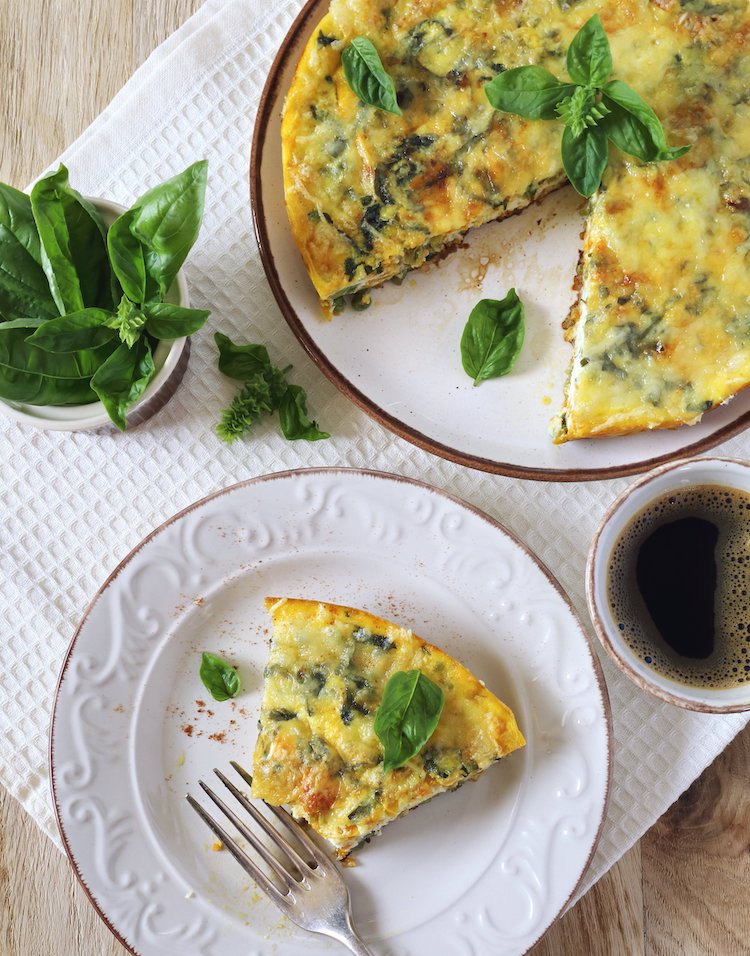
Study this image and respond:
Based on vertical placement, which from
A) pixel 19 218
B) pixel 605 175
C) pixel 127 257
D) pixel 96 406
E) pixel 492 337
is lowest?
pixel 492 337

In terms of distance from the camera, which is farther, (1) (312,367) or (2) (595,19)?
(1) (312,367)

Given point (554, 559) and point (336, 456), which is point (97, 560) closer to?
point (336, 456)

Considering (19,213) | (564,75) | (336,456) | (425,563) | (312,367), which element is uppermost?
(19,213)

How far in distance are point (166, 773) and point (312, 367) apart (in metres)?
1.35

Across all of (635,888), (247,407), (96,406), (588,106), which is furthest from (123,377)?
(635,888)

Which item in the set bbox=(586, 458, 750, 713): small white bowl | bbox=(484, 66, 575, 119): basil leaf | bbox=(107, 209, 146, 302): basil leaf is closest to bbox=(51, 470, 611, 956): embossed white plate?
bbox=(586, 458, 750, 713): small white bowl

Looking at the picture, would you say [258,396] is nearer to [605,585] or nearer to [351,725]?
[351,725]

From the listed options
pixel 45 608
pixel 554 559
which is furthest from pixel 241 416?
pixel 554 559

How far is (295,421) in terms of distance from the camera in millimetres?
2854

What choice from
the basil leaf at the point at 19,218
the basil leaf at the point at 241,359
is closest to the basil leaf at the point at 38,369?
the basil leaf at the point at 19,218

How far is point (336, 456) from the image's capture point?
2.97 m

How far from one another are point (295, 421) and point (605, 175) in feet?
3.82

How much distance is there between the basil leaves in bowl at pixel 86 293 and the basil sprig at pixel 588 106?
0.93 metres

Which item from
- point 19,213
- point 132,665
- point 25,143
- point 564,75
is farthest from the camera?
point 25,143
